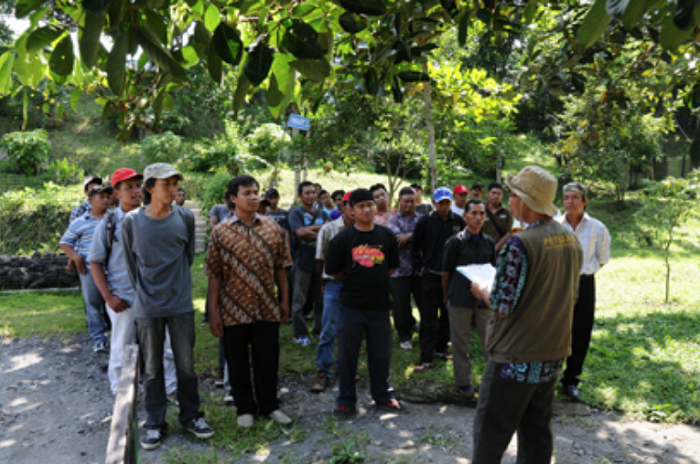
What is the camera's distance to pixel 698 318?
27.5 ft

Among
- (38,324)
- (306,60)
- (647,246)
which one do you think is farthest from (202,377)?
(647,246)

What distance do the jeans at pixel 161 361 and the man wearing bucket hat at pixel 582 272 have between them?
3.61 meters

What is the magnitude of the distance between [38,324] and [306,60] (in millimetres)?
7495

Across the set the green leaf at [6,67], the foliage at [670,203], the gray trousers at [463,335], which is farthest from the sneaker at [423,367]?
the foliage at [670,203]

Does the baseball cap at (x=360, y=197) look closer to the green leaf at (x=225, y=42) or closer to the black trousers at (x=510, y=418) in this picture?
the black trousers at (x=510, y=418)

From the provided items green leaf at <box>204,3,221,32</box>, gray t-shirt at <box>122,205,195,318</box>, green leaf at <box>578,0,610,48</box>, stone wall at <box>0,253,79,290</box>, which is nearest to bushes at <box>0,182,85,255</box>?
stone wall at <box>0,253,79,290</box>

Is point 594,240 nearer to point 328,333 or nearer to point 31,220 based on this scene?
point 328,333

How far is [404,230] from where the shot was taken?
715 cm

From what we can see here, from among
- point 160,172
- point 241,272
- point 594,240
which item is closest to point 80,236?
point 160,172

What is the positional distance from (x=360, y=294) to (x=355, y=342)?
18.5 inches

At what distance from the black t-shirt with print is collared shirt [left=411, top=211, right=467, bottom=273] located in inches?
52.8

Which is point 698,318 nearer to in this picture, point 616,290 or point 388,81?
point 616,290

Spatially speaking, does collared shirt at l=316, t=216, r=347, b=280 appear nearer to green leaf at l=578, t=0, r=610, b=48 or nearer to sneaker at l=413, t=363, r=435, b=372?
sneaker at l=413, t=363, r=435, b=372

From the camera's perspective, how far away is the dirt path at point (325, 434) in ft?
14.3
